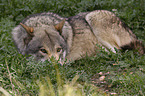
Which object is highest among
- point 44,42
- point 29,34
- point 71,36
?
point 29,34

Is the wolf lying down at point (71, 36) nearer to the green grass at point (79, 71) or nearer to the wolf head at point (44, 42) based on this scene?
the wolf head at point (44, 42)

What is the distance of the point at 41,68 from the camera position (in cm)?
446

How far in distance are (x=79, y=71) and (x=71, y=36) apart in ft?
4.90

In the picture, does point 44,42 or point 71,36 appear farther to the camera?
point 71,36

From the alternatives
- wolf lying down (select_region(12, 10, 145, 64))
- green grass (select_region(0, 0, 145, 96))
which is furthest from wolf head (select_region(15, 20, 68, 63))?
green grass (select_region(0, 0, 145, 96))

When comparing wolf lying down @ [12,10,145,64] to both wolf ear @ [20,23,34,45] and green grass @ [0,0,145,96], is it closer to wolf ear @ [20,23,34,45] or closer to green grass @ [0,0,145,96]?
wolf ear @ [20,23,34,45]

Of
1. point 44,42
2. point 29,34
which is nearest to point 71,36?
point 44,42

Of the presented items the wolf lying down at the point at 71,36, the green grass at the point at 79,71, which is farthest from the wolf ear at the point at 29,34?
the green grass at the point at 79,71

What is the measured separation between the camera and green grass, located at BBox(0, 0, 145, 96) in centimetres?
387

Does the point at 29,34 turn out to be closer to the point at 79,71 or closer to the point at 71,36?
the point at 71,36

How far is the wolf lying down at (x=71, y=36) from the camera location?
4879mm

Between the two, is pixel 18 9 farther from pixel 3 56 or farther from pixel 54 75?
pixel 54 75

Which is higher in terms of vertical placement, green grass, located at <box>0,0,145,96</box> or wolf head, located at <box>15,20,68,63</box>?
wolf head, located at <box>15,20,68,63</box>

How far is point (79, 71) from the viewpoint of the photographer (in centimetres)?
471
